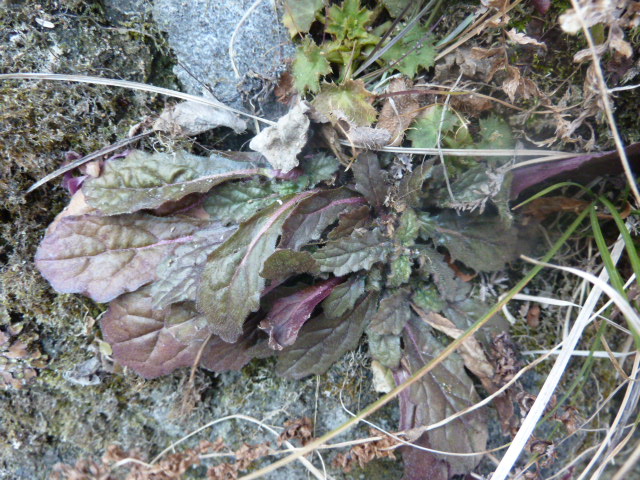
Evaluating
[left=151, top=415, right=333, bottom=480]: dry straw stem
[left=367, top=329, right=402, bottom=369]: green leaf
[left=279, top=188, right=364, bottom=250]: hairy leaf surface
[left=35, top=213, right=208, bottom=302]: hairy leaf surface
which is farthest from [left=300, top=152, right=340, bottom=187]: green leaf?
[left=151, top=415, right=333, bottom=480]: dry straw stem

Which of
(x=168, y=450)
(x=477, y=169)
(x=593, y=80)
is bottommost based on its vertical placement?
(x=168, y=450)

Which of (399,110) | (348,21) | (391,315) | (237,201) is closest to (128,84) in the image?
(237,201)

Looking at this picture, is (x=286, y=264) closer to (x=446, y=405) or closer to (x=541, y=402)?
(x=446, y=405)

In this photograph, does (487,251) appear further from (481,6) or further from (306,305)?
(481,6)

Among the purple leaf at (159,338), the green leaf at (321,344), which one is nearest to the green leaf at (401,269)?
the green leaf at (321,344)

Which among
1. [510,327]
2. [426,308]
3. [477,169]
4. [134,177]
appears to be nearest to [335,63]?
[477,169]
